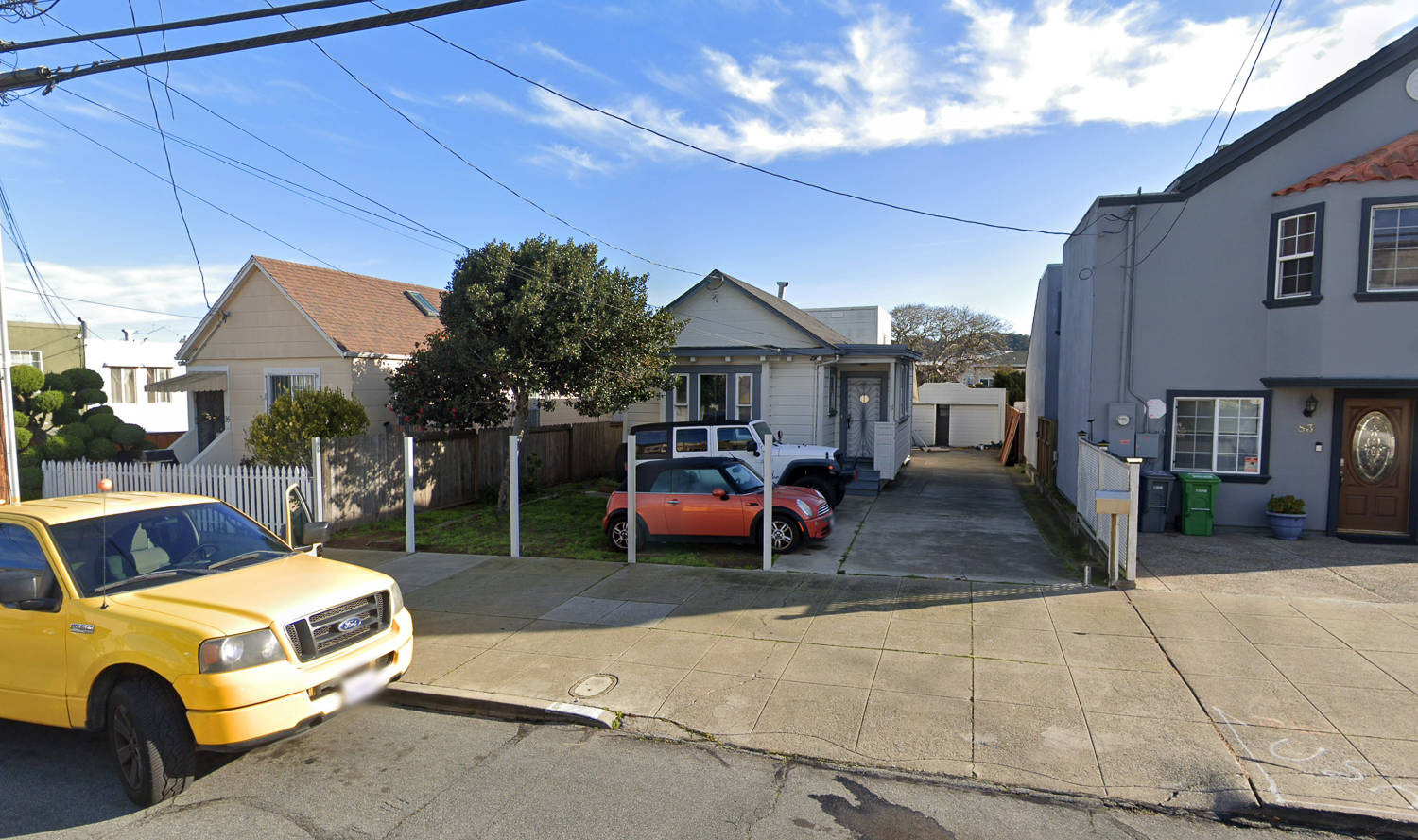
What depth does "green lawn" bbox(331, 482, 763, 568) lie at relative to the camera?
10672 millimetres

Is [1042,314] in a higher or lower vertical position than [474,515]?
higher

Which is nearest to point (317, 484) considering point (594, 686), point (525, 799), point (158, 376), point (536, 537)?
point (536, 537)

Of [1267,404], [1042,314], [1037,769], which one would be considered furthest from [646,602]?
[1042,314]

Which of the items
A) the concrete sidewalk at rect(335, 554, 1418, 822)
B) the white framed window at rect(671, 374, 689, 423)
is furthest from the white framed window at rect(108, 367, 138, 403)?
the concrete sidewalk at rect(335, 554, 1418, 822)

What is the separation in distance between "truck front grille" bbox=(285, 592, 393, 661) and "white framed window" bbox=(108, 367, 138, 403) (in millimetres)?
28527

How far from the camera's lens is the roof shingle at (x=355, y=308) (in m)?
14.8

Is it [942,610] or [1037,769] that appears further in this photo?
[942,610]

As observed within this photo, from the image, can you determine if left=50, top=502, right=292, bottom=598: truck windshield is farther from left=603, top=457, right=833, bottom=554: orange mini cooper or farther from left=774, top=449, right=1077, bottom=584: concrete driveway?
left=774, top=449, right=1077, bottom=584: concrete driveway

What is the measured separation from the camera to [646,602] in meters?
8.34

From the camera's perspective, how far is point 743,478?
1077 centimetres

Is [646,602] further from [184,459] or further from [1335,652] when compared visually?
[184,459]

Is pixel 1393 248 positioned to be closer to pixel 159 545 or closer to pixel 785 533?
pixel 785 533

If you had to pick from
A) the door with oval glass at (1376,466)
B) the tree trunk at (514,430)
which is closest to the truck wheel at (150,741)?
the tree trunk at (514,430)

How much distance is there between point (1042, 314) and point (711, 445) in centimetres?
1218
